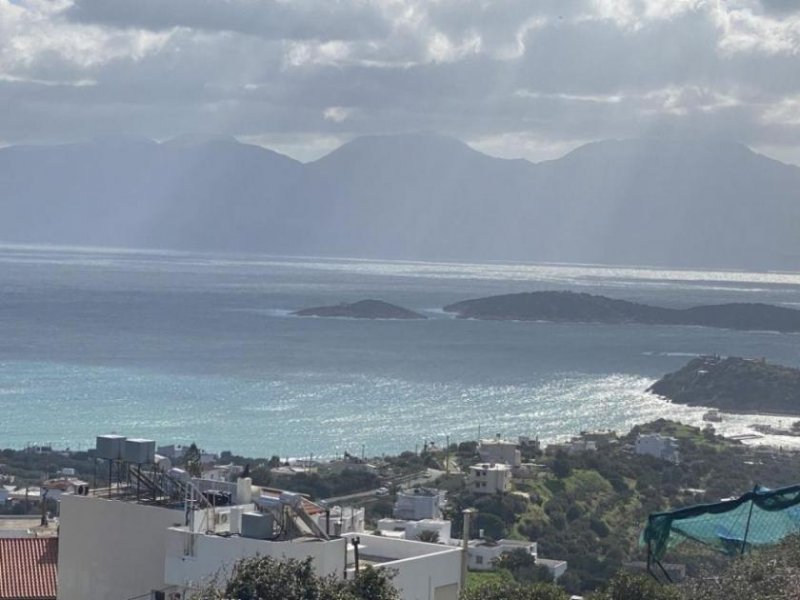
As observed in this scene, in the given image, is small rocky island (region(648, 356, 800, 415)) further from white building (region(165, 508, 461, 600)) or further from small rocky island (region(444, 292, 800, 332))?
white building (region(165, 508, 461, 600))

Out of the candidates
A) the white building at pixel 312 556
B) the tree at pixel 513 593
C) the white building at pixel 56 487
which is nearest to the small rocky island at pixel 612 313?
the white building at pixel 56 487

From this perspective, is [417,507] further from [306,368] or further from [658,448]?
[306,368]

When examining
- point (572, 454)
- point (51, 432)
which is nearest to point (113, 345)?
point (51, 432)

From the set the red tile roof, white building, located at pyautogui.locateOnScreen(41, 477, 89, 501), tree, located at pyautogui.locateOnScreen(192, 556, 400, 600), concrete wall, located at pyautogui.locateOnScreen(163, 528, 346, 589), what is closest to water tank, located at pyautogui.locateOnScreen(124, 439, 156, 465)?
concrete wall, located at pyautogui.locateOnScreen(163, 528, 346, 589)

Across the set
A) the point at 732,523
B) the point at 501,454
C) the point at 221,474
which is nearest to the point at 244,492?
the point at 732,523

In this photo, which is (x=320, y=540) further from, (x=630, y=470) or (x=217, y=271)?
(x=217, y=271)

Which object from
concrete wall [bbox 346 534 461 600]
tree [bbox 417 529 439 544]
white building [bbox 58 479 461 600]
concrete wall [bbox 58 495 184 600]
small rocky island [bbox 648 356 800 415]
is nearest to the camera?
white building [bbox 58 479 461 600]
